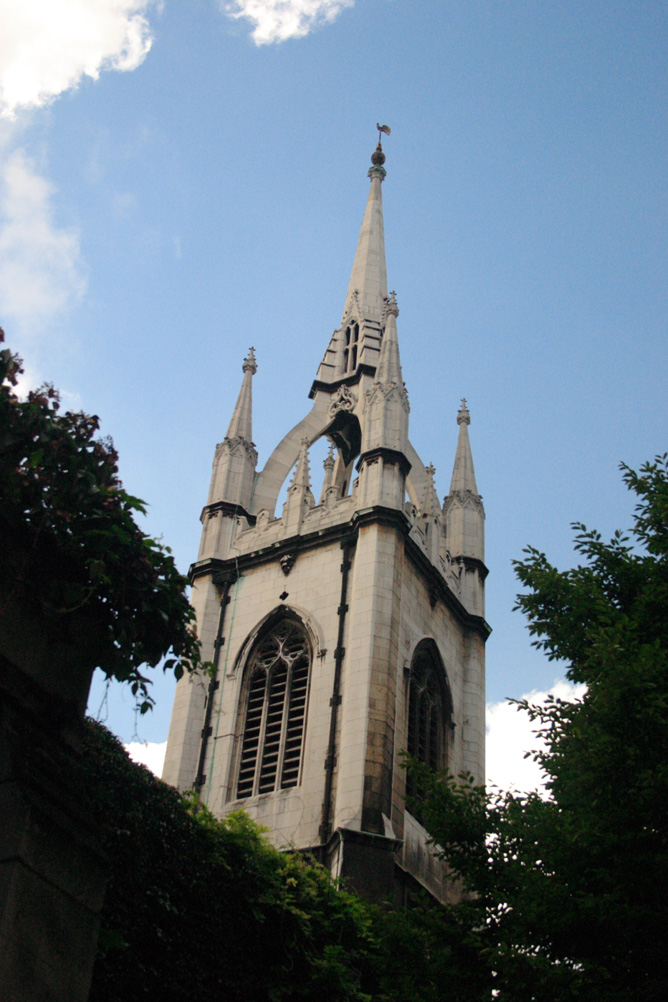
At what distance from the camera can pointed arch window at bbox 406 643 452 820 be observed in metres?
31.1

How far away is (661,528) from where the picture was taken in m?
15.8

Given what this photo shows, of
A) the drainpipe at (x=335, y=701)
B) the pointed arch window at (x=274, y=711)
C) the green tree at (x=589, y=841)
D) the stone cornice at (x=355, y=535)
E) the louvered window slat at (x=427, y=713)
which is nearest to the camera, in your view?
the green tree at (x=589, y=841)

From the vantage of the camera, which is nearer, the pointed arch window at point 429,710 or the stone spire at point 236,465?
the pointed arch window at point 429,710

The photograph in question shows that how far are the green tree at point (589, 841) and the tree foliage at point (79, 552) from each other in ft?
15.9

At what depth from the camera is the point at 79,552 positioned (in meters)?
8.96

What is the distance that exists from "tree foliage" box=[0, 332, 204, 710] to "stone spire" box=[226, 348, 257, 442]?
96.0ft

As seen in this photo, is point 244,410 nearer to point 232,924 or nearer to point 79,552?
point 232,924

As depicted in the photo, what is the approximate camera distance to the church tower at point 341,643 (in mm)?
28125

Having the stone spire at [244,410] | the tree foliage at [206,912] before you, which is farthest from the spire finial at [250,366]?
the tree foliage at [206,912]

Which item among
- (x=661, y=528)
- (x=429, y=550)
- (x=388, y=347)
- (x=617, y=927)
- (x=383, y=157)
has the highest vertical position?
(x=383, y=157)

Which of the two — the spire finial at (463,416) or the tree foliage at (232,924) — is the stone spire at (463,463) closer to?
the spire finial at (463,416)

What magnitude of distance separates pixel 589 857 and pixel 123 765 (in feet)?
20.8

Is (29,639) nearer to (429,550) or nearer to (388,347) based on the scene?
(429,550)

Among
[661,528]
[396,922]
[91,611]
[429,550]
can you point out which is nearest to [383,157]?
[429,550]
